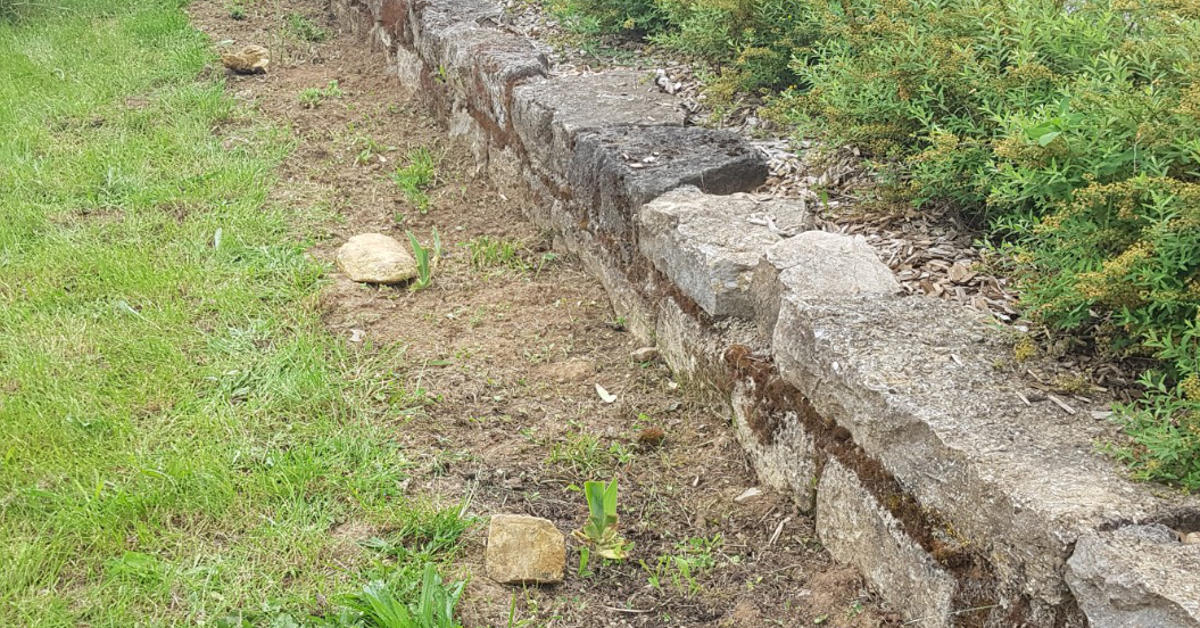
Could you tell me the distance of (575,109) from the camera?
13.5 feet

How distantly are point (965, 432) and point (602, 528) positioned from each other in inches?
38.6

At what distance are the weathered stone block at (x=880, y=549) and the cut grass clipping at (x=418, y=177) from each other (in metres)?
2.76

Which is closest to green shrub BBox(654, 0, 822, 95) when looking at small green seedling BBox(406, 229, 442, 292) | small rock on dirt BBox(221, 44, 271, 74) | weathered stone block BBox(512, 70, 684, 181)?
weathered stone block BBox(512, 70, 684, 181)

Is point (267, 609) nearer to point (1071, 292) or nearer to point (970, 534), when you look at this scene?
point (970, 534)

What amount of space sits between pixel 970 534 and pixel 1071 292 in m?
0.60

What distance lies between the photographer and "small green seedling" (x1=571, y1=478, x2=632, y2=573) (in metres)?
2.53

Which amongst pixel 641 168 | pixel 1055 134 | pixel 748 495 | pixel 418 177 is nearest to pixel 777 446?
pixel 748 495

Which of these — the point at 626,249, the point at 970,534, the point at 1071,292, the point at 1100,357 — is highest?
the point at 1071,292

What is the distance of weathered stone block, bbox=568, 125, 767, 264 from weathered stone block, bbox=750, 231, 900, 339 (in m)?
0.64

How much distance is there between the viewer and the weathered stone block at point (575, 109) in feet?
13.1

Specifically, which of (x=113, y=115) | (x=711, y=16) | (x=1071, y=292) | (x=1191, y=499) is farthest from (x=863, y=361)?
(x=113, y=115)

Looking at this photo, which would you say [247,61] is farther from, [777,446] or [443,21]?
[777,446]

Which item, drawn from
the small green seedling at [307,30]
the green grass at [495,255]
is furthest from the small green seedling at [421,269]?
the small green seedling at [307,30]

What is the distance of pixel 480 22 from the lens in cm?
542
